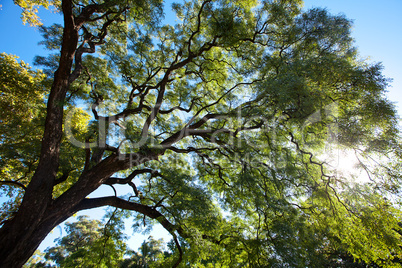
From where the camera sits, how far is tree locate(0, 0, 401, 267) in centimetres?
389

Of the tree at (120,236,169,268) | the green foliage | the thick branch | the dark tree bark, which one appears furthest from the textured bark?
the tree at (120,236,169,268)

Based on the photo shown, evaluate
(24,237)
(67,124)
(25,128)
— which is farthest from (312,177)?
(25,128)

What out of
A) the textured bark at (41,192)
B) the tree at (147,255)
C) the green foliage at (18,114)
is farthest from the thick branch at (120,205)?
the tree at (147,255)

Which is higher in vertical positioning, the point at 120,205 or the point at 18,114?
the point at 18,114

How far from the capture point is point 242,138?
528 cm

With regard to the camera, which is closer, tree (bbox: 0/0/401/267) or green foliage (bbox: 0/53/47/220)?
tree (bbox: 0/0/401/267)

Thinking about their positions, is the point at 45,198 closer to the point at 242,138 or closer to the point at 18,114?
the point at 242,138

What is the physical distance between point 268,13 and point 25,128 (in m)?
9.78

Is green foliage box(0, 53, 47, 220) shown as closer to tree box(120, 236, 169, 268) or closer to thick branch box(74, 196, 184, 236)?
thick branch box(74, 196, 184, 236)

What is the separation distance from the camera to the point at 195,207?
4.58 m

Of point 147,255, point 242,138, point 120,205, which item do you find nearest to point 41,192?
point 120,205

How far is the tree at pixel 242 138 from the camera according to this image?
3.89 meters

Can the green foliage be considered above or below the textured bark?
above

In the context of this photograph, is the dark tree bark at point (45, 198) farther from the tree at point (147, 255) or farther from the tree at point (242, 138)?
the tree at point (147, 255)
